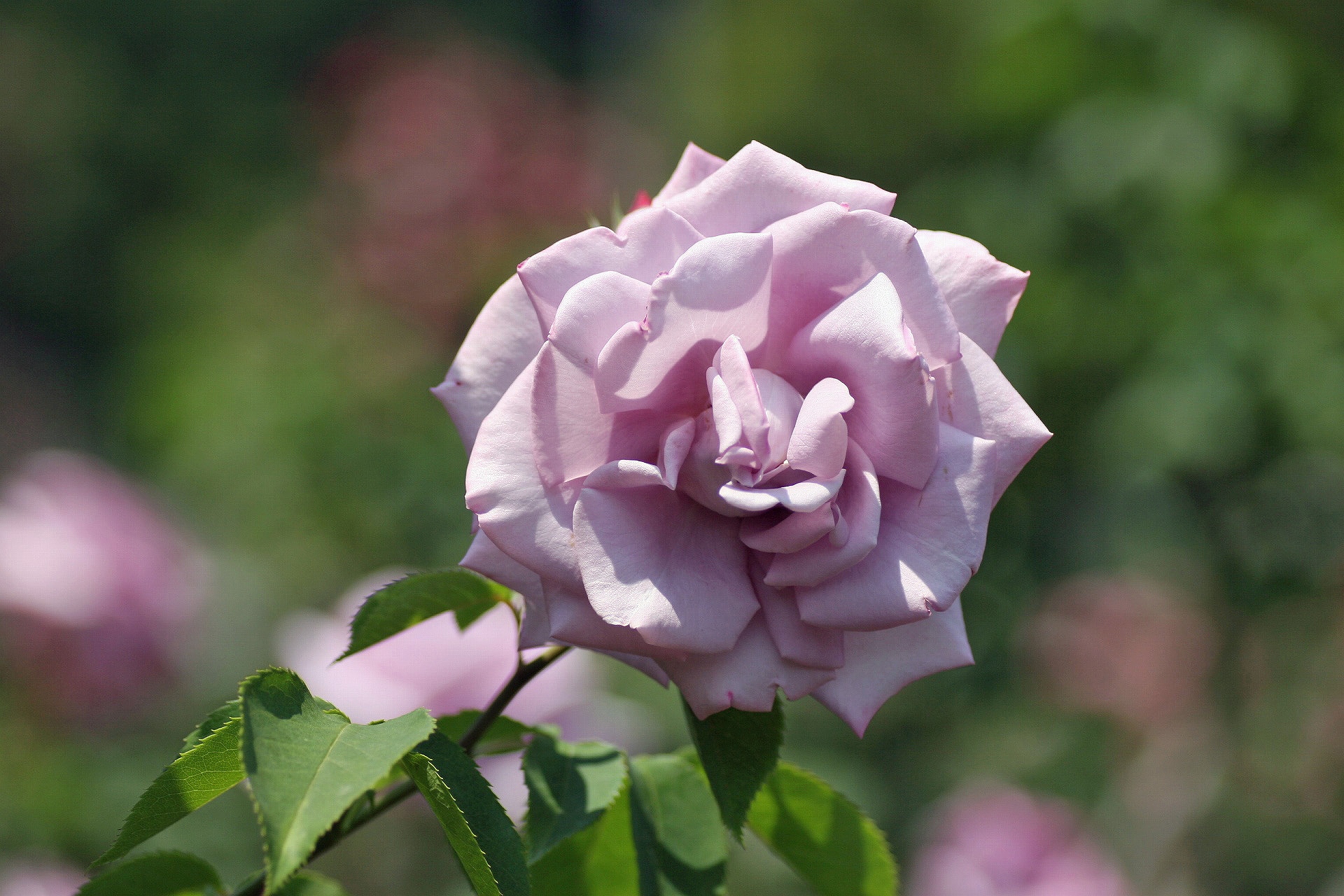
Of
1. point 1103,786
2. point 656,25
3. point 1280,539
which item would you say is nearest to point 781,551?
point 1280,539

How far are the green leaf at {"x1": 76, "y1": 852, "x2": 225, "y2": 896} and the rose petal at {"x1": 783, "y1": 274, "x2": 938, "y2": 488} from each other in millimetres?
475

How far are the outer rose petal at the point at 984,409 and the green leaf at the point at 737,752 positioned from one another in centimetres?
17

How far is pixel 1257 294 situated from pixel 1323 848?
130 centimetres

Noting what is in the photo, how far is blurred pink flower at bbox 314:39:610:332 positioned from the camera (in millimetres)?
3113

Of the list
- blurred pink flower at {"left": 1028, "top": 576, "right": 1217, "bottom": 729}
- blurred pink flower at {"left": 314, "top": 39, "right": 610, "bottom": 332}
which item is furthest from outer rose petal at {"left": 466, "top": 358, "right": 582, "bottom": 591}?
blurred pink flower at {"left": 314, "top": 39, "right": 610, "bottom": 332}

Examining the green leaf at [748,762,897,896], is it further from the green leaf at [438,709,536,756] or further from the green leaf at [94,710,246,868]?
the green leaf at [94,710,246,868]

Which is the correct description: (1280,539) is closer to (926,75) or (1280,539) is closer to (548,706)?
(548,706)

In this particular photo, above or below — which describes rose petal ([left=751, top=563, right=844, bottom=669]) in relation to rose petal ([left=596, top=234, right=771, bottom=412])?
below

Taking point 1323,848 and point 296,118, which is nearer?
point 1323,848

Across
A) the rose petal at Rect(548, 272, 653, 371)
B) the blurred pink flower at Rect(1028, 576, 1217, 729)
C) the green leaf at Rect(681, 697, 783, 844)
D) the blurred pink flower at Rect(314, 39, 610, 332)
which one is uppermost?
the rose petal at Rect(548, 272, 653, 371)

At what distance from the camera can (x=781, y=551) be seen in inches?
20.9

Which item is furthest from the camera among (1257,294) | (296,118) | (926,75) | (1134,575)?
(296,118)

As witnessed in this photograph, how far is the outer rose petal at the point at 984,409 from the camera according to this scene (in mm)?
548

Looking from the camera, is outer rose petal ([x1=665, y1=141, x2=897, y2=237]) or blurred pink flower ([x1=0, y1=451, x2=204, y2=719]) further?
blurred pink flower ([x1=0, y1=451, x2=204, y2=719])
